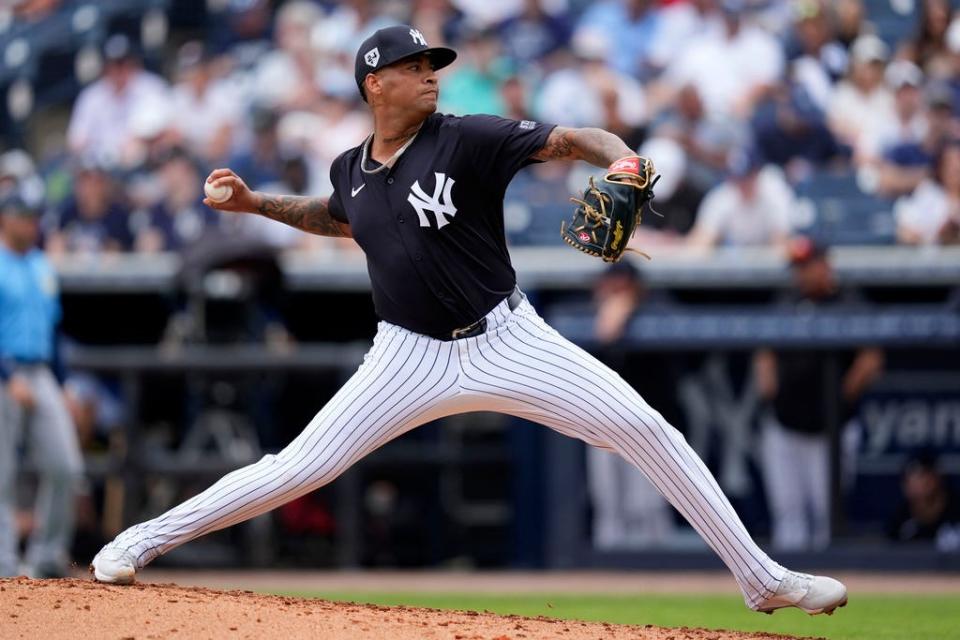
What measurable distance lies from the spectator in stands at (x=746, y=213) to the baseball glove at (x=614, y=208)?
581 cm

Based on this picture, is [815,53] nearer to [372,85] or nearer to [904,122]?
[904,122]

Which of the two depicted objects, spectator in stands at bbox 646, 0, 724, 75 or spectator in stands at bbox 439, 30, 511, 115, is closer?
spectator in stands at bbox 439, 30, 511, 115

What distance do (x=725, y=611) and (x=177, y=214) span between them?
18.4 feet

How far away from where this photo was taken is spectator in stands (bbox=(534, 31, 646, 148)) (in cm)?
1089

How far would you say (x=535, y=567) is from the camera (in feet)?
32.7

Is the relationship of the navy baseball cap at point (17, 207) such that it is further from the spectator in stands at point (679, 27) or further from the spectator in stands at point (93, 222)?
the spectator in stands at point (679, 27)

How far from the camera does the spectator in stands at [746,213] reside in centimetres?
1015

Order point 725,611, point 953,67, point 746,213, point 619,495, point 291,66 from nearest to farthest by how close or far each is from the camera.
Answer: point 725,611 < point 619,495 < point 746,213 < point 953,67 < point 291,66

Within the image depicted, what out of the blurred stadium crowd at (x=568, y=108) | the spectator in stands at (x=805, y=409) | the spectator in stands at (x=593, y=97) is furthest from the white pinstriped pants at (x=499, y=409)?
the spectator in stands at (x=593, y=97)

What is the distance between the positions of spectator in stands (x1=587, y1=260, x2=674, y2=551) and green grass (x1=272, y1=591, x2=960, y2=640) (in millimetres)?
1378

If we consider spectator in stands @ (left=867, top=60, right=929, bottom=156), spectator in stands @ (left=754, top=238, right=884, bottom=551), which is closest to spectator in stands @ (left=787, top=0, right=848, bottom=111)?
spectator in stands @ (left=867, top=60, right=929, bottom=156)

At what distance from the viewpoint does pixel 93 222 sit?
37.6 feet

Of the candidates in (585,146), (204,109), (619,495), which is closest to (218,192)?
(585,146)

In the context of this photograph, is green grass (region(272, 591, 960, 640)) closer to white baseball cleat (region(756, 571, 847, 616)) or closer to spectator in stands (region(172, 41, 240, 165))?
white baseball cleat (region(756, 571, 847, 616))
